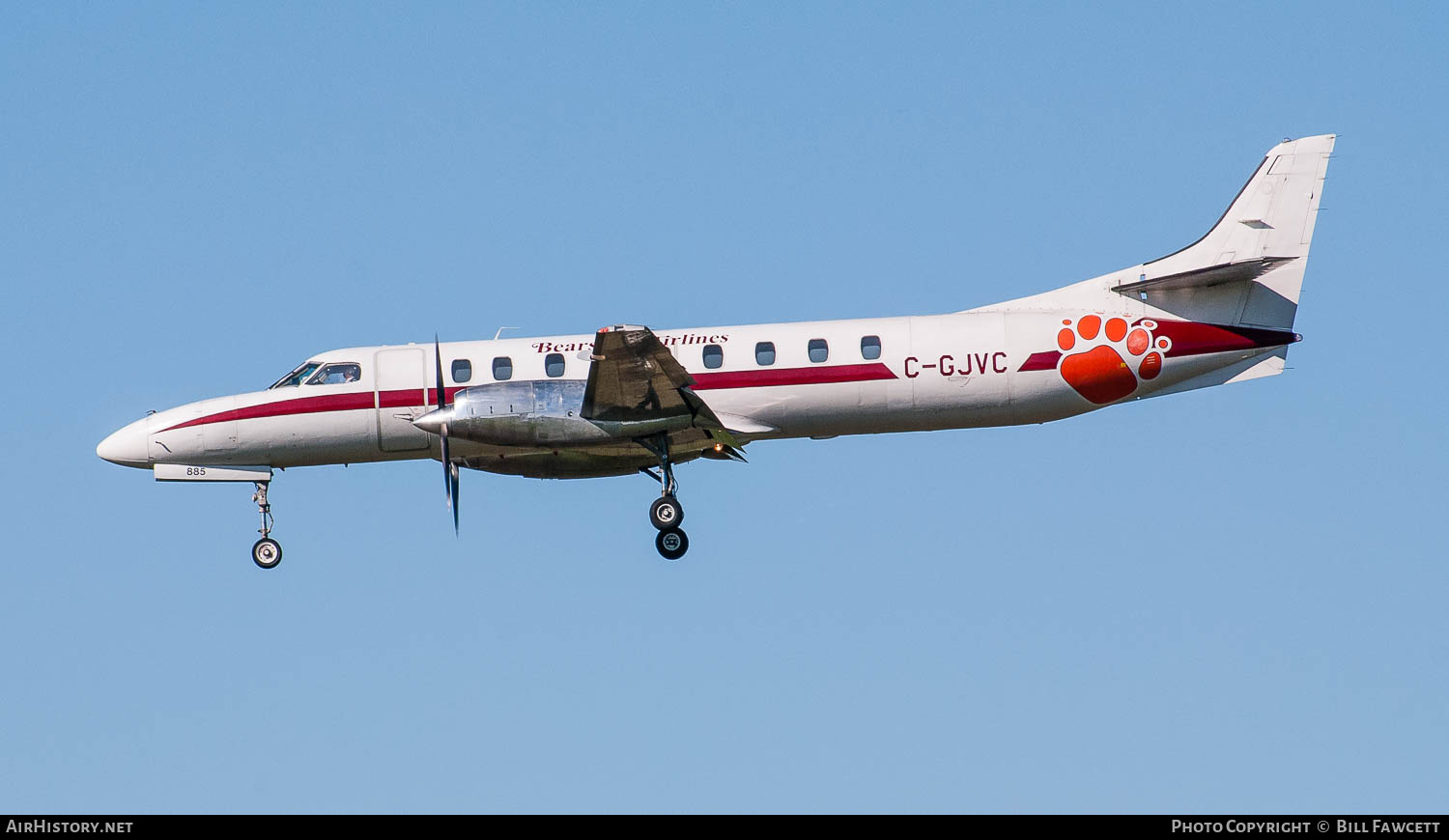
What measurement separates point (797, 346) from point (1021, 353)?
3879 millimetres

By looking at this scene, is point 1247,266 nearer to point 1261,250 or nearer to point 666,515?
point 1261,250

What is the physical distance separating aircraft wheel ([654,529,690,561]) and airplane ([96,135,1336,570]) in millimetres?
23

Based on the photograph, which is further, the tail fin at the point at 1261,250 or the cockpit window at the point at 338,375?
the cockpit window at the point at 338,375

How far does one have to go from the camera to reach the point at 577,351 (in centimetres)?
2867

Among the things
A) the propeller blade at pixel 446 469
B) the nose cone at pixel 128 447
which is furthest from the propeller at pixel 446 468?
the nose cone at pixel 128 447

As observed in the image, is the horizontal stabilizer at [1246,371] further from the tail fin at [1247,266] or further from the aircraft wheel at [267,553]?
the aircraft wheel at [267,553]

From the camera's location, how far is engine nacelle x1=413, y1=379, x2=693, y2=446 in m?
26.5

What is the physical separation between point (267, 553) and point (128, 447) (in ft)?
10.4

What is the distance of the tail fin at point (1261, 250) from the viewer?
28969mm

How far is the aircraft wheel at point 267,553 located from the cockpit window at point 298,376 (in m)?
2.78

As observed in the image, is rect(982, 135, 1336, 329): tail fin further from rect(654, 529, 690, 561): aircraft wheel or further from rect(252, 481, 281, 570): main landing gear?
rect(252, 481, 281, 570): main landing gear

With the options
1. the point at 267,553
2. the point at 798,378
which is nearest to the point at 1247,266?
Answer: the point at 798,378
